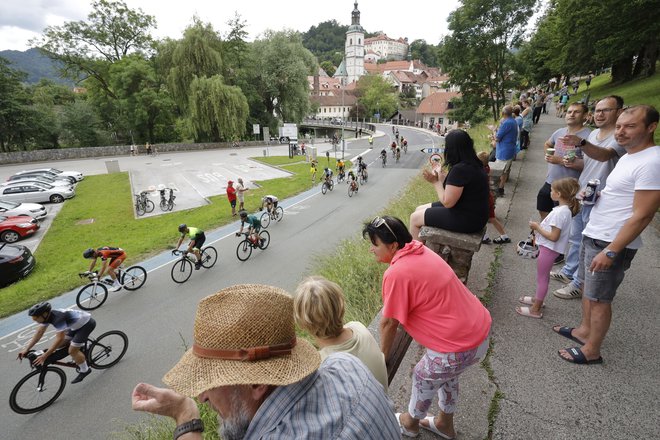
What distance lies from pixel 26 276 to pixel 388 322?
14200 millimetres

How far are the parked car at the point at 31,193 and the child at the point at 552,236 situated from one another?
25.5 metres

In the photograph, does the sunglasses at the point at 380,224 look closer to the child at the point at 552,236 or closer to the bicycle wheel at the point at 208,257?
the child at the point at 552,236

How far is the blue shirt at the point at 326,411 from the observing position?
1.10 metres

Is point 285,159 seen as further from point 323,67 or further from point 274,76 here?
point 323,67

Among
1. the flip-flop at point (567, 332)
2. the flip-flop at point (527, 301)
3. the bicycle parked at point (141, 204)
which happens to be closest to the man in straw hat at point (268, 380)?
the flip-flop at point (567, 332)

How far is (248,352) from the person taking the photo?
1153 millimetres

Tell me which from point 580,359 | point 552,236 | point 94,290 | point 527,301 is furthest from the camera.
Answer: point 94,290

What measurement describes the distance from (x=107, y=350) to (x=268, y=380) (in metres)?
7.44

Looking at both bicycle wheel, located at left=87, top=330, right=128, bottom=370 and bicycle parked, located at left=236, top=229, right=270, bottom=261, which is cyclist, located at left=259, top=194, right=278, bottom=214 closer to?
bicycle parked, located at left=236, top=229, right=270, bottom=261

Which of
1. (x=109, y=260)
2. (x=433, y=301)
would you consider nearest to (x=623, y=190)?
(x=433, y=301)

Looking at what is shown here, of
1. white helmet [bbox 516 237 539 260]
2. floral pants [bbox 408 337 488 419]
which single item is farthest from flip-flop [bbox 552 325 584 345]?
floral pants [bbox 408 337 488 419]

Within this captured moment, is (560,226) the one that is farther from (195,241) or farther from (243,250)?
(243,250)

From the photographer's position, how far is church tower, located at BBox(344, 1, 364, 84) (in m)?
119

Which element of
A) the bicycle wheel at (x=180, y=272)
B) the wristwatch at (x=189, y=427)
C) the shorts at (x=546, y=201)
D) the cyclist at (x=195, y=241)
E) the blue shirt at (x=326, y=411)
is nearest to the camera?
the blue shirt at (x=326, y=411)
